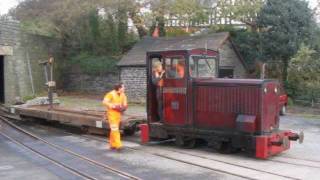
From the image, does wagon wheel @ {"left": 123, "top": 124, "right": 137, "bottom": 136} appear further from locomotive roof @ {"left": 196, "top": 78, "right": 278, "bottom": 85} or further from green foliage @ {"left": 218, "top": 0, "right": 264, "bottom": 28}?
green foliage @ {"left": 218, "top": 0, "right": 264, "bottom": 28}

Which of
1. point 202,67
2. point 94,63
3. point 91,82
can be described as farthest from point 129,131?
point 91,82

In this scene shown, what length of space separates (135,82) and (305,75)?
930 cm

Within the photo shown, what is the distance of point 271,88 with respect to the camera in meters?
12.6

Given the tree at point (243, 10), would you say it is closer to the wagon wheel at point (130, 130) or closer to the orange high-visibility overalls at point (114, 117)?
the wagon wheel at point (130, 130)

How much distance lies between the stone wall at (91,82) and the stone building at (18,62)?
3.10 meters

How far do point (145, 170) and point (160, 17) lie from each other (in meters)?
23.8

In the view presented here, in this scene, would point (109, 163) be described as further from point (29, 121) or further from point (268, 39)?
point (268, 39)

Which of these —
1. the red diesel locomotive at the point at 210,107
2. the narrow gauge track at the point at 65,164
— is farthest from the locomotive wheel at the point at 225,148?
the narrow gauge track at the point at 65,164

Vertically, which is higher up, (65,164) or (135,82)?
(135,82)

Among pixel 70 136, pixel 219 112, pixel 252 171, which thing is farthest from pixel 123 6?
pixel 252 171

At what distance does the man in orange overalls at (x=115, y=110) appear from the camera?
13531 millimetres

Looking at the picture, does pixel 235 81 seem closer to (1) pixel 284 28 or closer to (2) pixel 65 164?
(2) pixel 65 164

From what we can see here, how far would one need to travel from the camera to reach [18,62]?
31297 mm

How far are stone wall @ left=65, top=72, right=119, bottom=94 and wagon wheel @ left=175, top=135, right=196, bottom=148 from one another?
20521mm
